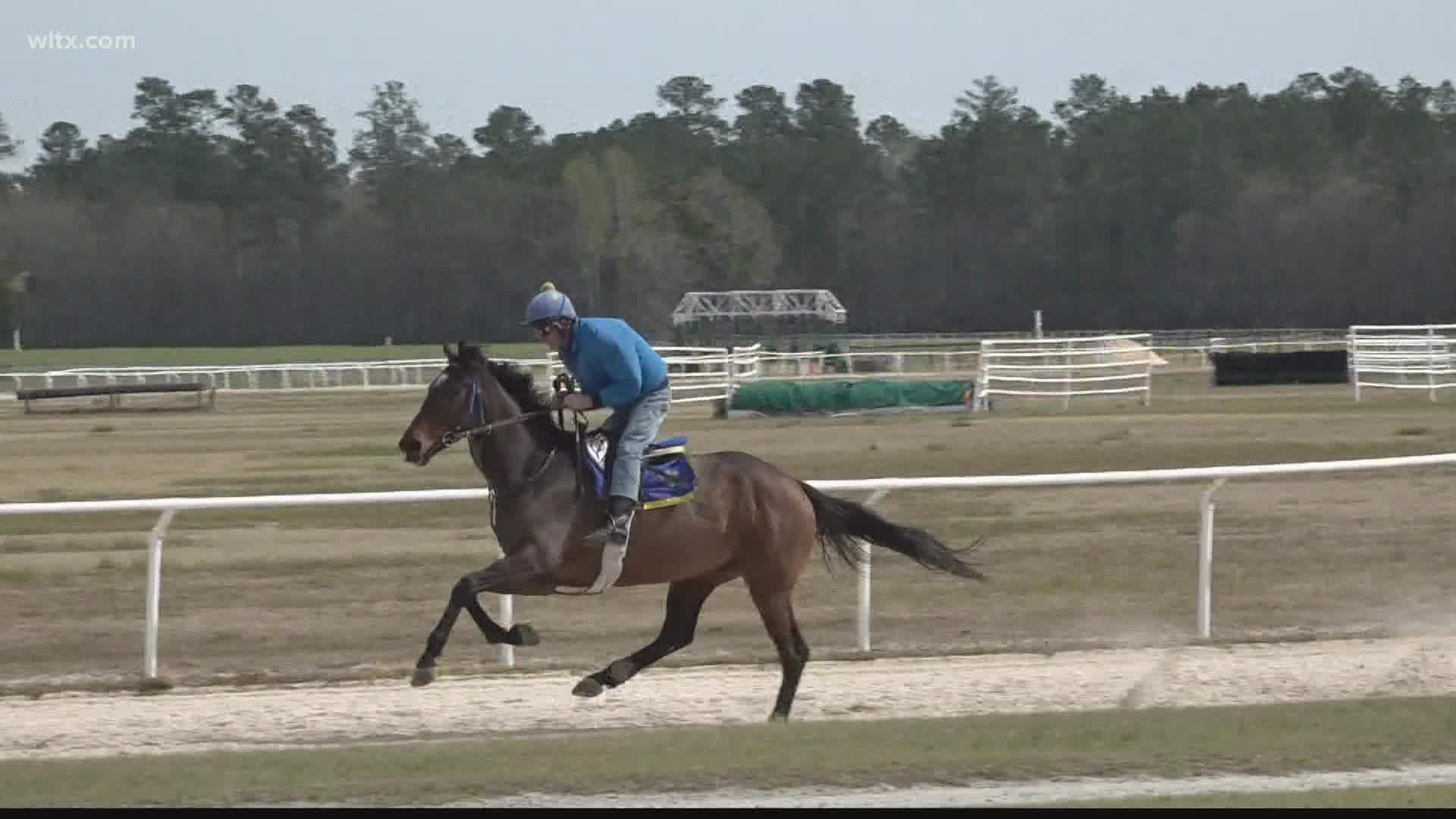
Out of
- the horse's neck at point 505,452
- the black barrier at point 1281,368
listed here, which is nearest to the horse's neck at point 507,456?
the horse's neck at point 505,452

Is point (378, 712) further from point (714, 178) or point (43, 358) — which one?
point (714, 178)

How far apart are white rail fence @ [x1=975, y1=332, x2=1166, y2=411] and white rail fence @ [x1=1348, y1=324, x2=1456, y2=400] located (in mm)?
3225

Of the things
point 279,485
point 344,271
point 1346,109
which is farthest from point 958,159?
point 279,485

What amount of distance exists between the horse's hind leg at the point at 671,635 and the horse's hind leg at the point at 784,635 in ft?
0.66

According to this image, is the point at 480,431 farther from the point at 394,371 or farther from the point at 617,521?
the point at 394,371

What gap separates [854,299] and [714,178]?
816 cm

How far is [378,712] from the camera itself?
8992mm

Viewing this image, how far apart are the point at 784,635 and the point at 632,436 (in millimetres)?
1070

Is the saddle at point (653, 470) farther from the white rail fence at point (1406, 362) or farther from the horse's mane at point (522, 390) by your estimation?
the white rail fence at point (1406, 362)

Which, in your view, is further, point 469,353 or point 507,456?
point 469,353

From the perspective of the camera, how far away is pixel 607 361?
8484 mm

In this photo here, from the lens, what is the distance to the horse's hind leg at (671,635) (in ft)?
28.4

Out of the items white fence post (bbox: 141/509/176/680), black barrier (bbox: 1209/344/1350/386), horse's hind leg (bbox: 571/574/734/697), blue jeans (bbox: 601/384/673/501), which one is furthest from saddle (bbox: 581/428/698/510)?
black barrier (bbox: 1209/344/1350/386)

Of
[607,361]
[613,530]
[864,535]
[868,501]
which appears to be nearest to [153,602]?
[613,530]
